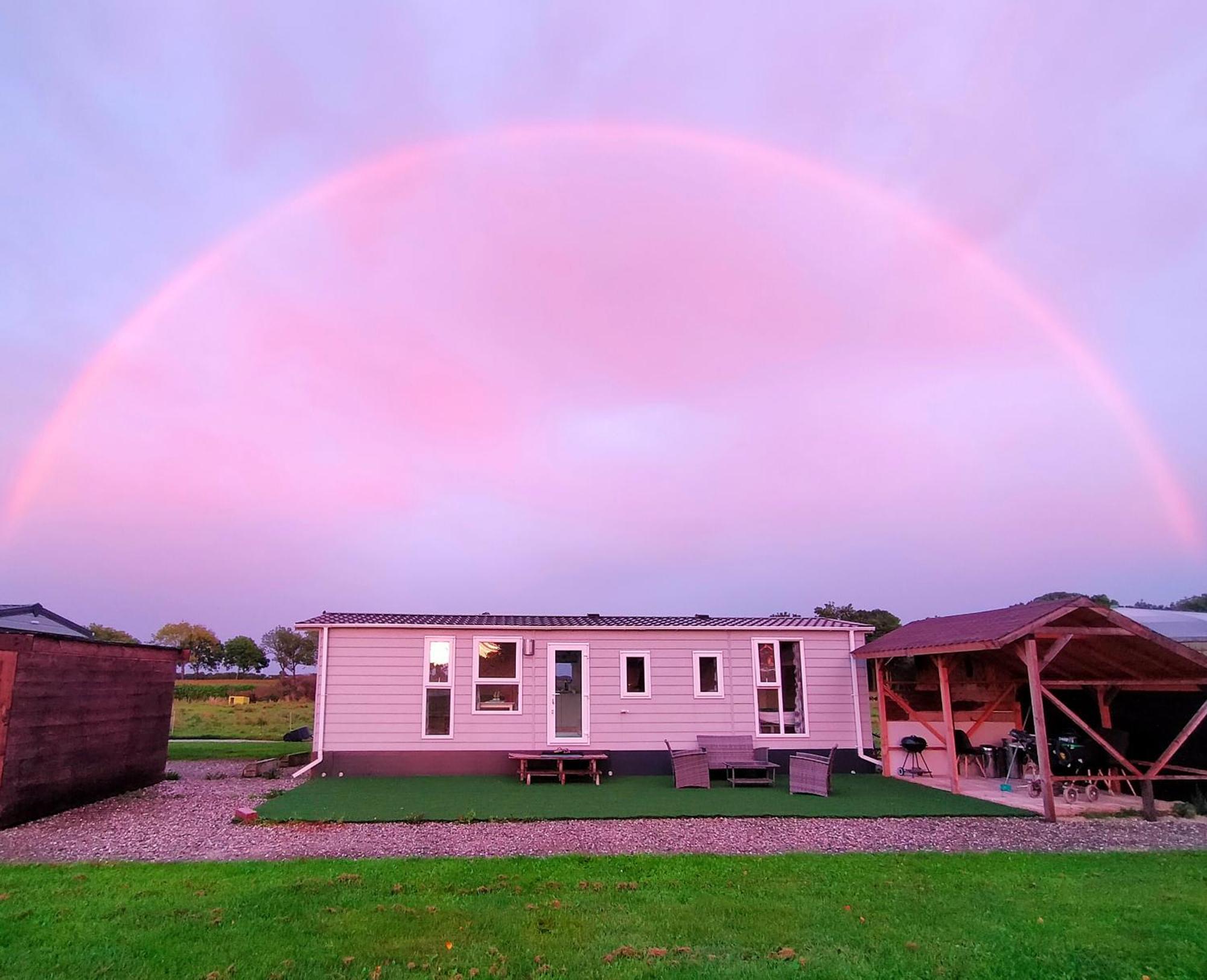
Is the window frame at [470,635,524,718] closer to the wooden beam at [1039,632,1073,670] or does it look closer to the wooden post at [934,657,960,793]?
the wooden post at [934,657,960,793]

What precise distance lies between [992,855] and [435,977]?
18.5 feet

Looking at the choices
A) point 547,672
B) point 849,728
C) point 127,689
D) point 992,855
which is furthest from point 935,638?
point 127,689

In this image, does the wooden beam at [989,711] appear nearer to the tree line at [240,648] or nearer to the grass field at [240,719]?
the grass field at [240,719]

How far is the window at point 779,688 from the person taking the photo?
14039 millimetres

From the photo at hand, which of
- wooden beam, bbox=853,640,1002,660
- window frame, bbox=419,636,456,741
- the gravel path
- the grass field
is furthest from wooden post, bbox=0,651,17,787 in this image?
the grass field

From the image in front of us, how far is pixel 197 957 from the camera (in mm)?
4465

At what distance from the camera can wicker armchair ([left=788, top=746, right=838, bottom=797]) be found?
443 inches

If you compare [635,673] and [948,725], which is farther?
[635,673]

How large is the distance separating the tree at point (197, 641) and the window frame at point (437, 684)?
43.9 m

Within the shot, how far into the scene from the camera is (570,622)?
14195mm

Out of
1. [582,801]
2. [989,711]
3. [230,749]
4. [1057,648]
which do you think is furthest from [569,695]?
[230,749]

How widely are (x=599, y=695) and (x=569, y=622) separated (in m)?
1.39

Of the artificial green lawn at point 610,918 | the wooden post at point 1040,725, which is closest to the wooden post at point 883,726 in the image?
the wooden post at point 1040,725

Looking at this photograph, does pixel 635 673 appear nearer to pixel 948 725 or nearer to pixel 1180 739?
pixel 948 725
